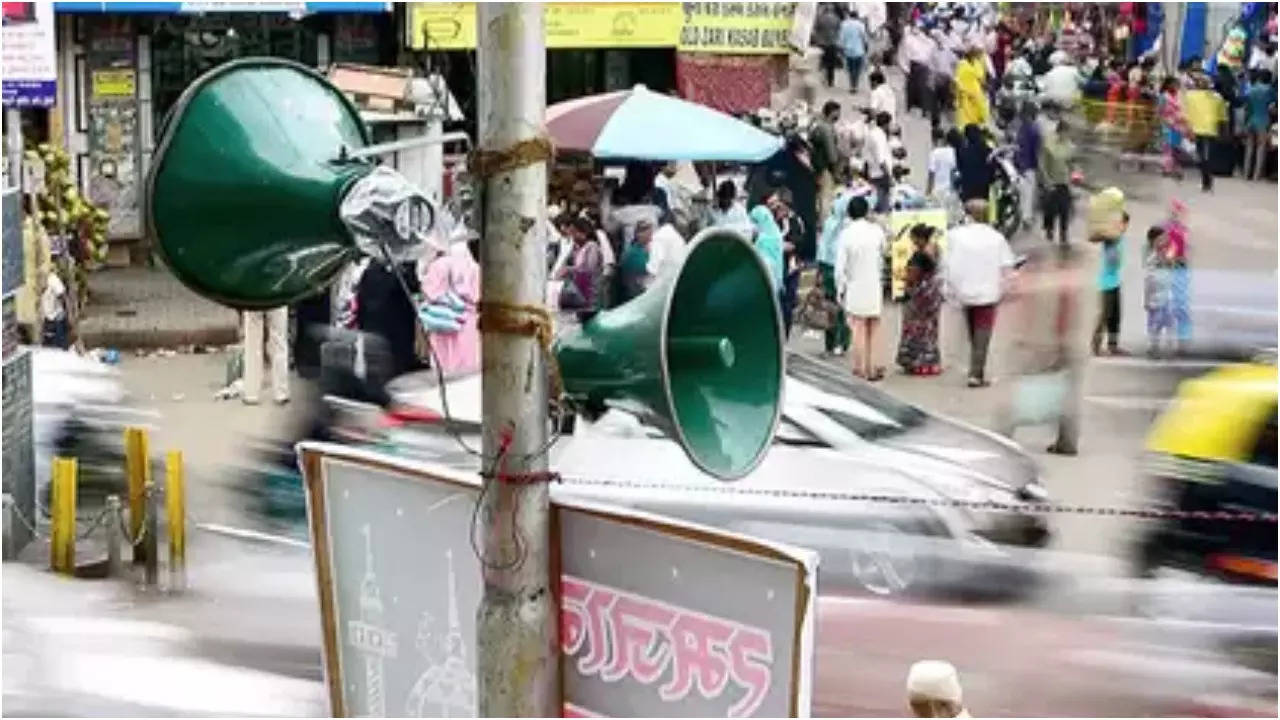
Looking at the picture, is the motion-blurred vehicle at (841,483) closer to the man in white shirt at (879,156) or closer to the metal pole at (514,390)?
the metal pole at (514,390)

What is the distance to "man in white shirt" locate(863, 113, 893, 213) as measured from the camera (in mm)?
18302

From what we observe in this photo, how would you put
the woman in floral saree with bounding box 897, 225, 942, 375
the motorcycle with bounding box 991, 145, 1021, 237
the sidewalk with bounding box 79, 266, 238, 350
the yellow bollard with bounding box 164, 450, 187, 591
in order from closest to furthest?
the yellow bollard with bounding box 164, 450, 187, 591, the woman in floral saree with bounding box 897, 225, 942, 375, the sidewalk with bounding box 79, 266, 238, 350, the motorcycle with bounding box 991, 145, 1021, 237

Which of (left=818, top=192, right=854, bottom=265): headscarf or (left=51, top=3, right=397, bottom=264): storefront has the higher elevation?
(left=51, top=3, right=397, bottom=264): storefront

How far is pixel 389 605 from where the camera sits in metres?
4.12

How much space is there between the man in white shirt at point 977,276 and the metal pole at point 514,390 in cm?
1095

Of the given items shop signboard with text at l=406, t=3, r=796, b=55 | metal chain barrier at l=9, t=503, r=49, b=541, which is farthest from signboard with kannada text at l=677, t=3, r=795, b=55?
metal chain barrier at l=9, t=503, r=49, b=541

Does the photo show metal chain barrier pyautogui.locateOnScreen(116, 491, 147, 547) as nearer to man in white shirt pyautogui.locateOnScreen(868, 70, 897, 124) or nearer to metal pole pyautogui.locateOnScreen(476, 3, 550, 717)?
metal pole pyautogui.locateOnScreen(476, 3, 550, 717)

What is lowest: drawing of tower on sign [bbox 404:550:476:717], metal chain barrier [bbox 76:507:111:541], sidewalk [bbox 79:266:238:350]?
metal chain barrier [bbox 76:507:111:541]

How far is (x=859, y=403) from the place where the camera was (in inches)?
416

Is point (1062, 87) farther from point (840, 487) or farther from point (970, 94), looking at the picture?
point (840, 487)

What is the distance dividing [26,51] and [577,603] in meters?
10.9

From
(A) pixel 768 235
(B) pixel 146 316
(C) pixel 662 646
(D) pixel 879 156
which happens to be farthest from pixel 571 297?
(C) pixel 662 646

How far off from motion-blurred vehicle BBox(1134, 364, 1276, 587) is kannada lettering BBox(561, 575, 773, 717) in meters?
5.74

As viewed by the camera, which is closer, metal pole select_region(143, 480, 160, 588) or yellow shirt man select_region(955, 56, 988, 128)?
metal pole select_region(143, 480, 160, 588)
